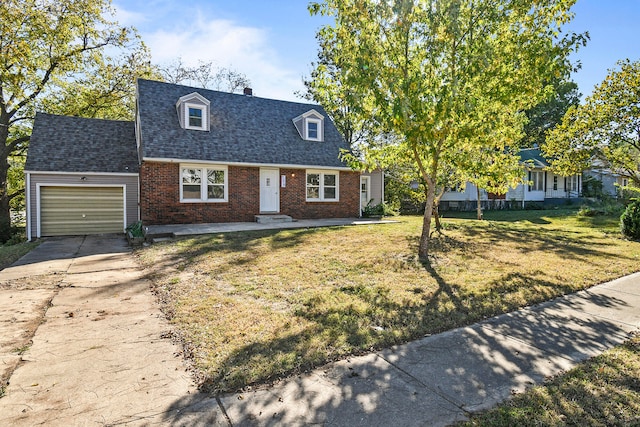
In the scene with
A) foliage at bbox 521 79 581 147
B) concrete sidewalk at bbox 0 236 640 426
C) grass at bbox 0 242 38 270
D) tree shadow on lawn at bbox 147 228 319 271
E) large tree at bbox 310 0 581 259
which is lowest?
concrete sidewalk at bbox 0 236 640 426

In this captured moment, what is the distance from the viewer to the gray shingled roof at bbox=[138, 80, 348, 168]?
14.3 metres

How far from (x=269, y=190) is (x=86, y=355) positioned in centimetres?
1271

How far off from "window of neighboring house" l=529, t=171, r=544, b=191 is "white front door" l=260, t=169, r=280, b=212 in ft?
75.1

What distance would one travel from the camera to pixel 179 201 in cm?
1420

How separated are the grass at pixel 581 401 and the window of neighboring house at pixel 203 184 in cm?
1367

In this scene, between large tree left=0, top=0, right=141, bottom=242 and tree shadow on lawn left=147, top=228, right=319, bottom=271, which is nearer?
tree shadow on lawn left=147, top=228, right=319, bottom=271

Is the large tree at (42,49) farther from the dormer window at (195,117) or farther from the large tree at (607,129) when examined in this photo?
the large tree at (607,129)

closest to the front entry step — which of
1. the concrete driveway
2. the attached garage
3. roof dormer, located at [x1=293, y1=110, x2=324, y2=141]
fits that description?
roof dormer, located at [x1=293, y1=110, x2=324, y2=141]

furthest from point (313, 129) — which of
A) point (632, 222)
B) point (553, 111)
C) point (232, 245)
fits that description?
point (553, 111)

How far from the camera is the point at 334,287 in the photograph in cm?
608

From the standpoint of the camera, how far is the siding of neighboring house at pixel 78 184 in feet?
43.7

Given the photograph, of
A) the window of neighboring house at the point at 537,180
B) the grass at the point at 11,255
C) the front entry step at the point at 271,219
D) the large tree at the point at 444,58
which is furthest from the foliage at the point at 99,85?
the window of neighboring house at the point at 537,180

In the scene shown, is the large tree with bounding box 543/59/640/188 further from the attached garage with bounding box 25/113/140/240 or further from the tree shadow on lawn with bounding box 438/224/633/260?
the attached garage with bounding box 25/113/140/240

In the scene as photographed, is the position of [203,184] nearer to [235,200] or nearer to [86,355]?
[235,200]
